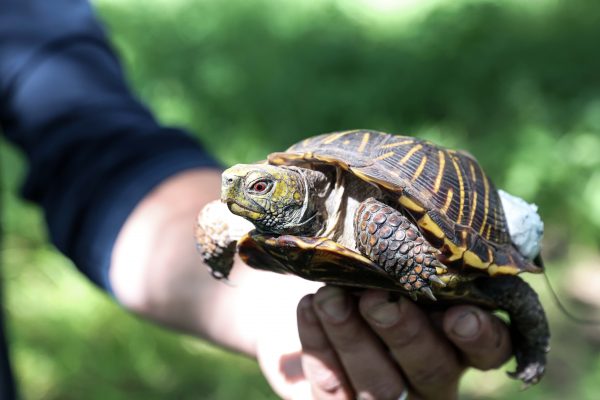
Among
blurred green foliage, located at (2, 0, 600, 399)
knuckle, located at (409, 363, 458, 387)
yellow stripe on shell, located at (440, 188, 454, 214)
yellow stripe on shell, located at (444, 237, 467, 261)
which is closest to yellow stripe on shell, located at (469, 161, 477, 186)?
yellow stripe on shell, located at (440, 188, 454, 214)

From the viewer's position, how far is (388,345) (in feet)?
5.45

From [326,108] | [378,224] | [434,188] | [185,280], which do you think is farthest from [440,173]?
[326,108]

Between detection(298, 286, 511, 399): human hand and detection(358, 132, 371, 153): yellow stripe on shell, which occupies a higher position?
detection(358, 132, 371, 153): yellow stripe on shell

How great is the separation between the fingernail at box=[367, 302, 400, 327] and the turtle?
2.8 inches

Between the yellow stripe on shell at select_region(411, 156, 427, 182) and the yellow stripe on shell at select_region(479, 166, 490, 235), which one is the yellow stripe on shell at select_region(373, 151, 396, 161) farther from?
the yellow stripe on shell at select_region(479, 166, 490, 235)

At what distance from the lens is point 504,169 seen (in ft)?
13.1

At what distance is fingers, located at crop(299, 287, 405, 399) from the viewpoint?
1.60m

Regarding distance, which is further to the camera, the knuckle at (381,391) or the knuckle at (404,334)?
the knuckle at (381,391)

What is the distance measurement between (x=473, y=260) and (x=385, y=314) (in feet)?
0.74

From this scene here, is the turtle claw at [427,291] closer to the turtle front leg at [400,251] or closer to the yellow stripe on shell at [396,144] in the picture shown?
the turtle front leg at [400,251]

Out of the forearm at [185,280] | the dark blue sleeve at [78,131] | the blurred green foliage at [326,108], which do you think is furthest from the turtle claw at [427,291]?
the blurred green foliage at [326,108]

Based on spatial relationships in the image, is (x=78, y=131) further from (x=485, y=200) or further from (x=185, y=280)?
(x=485, y=200)

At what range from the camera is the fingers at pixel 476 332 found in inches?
63.8

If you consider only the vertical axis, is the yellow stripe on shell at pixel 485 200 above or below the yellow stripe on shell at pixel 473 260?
above
